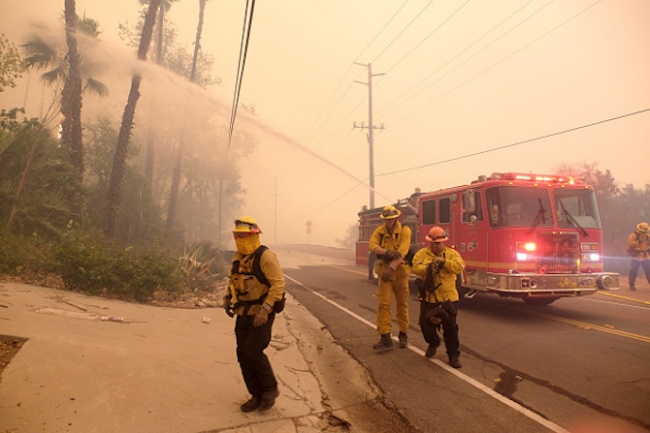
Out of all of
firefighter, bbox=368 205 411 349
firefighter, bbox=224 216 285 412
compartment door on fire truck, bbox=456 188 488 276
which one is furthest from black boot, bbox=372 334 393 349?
compartment door on fire truck, bbox=456 188 488 276

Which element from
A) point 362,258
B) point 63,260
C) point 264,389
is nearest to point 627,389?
point 264,389

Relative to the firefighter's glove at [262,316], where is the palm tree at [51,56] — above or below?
above

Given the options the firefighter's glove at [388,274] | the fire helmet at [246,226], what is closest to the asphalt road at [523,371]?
the firefighter's glove at [388,274]

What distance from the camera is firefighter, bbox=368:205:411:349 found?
589cm

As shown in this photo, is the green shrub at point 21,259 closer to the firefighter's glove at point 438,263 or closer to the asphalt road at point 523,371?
the asphalt road at point 523,371

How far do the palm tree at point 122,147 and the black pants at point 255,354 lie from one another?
14.3 meters

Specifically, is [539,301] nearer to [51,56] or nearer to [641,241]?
[641,241]

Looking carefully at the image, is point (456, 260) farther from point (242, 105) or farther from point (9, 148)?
point (242, 105)

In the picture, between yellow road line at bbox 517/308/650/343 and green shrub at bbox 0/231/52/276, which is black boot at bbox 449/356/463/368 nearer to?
yellow road line at bbox 517/308/650/343

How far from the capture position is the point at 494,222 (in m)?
8.26

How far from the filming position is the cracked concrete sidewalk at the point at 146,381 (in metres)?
3.16

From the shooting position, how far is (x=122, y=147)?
55.9ft

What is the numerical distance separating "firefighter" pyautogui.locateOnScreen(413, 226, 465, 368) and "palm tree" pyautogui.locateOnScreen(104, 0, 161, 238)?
46.9 ft

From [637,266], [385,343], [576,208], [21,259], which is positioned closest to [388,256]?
[385,343]
